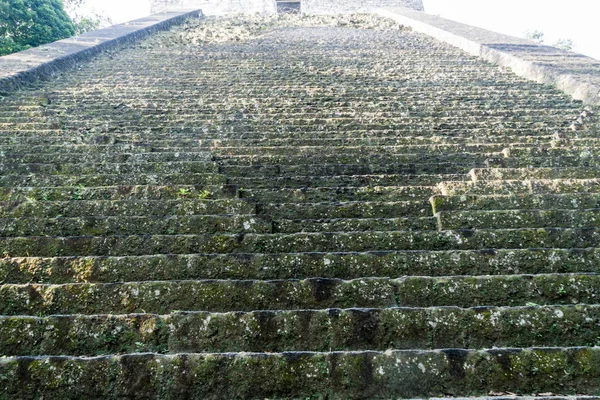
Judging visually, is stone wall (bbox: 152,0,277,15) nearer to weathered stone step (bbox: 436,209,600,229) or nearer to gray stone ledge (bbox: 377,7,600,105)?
gray stone ledge (bbox: 377,7,600,105)

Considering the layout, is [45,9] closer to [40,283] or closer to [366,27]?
[366,27]

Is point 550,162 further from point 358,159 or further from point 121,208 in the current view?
point 121,208

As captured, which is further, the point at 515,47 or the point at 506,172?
the point at 515,47

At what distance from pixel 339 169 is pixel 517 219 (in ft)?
5.45

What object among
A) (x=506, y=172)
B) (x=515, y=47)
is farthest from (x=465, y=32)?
(x=506, y=172)

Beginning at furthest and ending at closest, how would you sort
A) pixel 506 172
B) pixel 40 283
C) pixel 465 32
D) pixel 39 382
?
pixel 465 32, pixel 506 172, pixel 40 283, pixel 39 382

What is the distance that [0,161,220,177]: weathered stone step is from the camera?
4.20m

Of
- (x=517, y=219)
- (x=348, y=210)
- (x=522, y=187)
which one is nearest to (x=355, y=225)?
(x=348, y=210)

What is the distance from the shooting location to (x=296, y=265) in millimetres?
2773

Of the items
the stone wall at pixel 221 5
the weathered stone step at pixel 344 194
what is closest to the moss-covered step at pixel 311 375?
the weathered stone step at pixel 344 194

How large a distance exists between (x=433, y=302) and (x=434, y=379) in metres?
0.61

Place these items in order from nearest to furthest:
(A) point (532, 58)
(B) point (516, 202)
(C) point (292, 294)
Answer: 1. (C) point (292, 294)
2. (B) point (516, 202)
3. (A) point (532, 58)

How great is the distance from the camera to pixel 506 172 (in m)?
3.99

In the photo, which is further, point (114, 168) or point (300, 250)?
point (114, 168)
